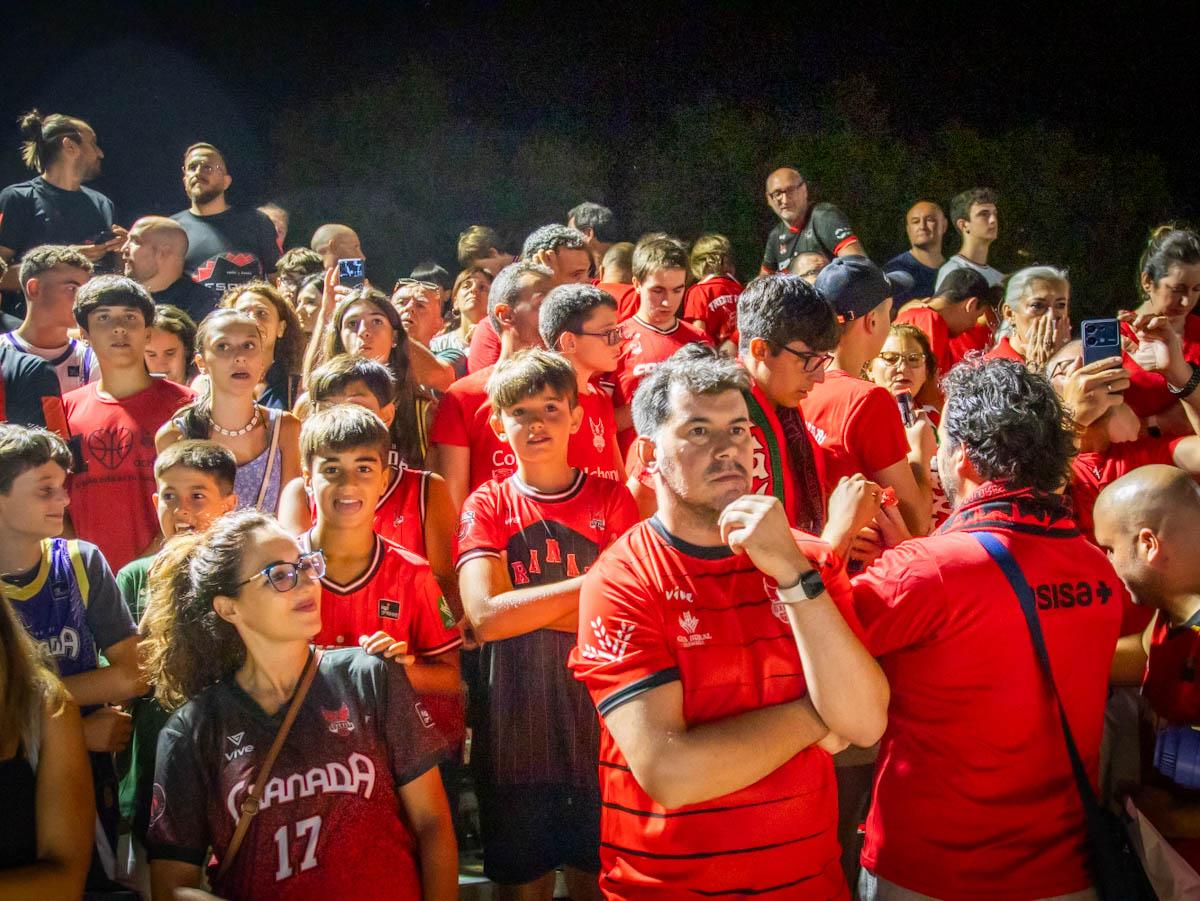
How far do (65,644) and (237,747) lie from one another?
95 centimetres

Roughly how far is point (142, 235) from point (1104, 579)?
558 cm

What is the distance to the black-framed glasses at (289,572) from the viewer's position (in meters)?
2.70

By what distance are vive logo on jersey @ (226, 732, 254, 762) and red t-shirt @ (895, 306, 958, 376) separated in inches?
180

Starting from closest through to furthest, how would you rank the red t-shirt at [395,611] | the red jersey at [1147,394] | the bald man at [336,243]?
the red t-shirt at [395,611] → the red jersey at [1147,394] → the bald man at [336,243]

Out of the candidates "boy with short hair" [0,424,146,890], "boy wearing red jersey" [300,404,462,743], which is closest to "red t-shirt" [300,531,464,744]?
"boy wearing red jersey" [300,404,462,743]

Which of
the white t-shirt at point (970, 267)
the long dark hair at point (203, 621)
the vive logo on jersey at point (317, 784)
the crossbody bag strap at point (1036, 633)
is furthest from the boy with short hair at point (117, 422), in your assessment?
the white t-shirt at point (970, 267)

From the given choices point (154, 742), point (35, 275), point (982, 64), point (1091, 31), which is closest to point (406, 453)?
point (154, 742)

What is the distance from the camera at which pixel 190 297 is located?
21.5ft

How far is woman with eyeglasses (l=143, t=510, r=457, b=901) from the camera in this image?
8.36 feet

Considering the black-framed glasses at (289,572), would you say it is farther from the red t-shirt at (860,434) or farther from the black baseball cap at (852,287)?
the black baseball cap at (852,287)

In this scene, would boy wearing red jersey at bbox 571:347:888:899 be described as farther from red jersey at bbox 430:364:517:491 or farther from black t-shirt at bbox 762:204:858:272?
black t-shirt at bbox 762:204:858:272

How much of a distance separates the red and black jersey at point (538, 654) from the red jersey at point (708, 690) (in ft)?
3.05

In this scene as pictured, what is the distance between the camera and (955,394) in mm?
2590

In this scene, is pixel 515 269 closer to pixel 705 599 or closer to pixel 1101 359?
pixel 1101 359
